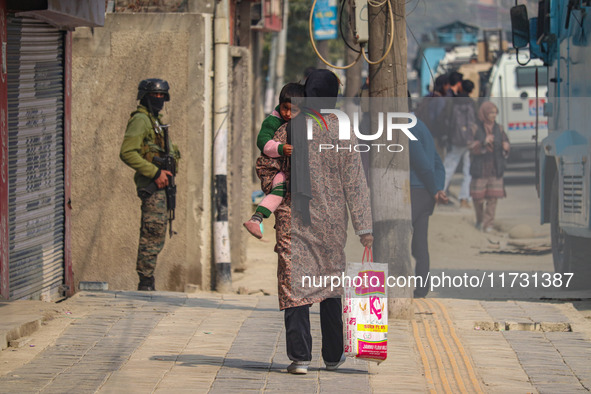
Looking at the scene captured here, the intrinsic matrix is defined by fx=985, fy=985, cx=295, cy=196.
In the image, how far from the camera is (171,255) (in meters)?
10.0

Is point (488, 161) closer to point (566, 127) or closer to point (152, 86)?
point (566, 127)

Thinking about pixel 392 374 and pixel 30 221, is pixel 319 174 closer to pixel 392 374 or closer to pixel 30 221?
pixel 392 374

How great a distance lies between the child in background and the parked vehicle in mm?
3227

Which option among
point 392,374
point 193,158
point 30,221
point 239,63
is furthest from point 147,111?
point 392,374

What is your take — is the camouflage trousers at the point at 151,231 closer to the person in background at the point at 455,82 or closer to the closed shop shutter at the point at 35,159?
the closed shop shutter at the point at 35,159

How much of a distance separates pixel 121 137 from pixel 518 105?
7.05 metres

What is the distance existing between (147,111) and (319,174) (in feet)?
11.4

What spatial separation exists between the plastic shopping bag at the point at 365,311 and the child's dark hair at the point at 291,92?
1065 mm

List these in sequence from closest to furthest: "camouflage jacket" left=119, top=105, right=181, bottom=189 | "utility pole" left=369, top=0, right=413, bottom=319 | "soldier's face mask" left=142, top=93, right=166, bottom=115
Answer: "utility pole" left=369, top=0, right=413, bottom=319
"camouflage jacket" left=119, top=105, right=181, bottom=189
"soldier's face mask" left=142, top=93, right=166, bottom=115

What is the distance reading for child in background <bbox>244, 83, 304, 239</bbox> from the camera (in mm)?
5801

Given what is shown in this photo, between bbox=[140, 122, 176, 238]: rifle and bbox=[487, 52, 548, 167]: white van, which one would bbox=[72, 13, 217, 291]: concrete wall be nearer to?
bbox=[140, 122, 176, 238]: rifle

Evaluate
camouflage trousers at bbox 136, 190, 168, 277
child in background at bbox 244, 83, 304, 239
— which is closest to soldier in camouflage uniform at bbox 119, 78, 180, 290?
camouflage trousers at bbox 136, 190, 168, 277

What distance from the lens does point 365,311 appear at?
577 centimetres

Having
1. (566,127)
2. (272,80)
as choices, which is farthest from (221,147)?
(272,80)
